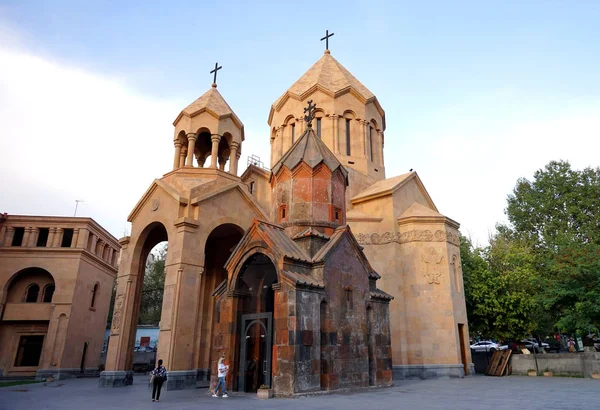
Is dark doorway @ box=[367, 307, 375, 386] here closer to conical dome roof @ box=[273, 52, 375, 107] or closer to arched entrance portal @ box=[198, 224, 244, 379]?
arched entrance portal @ box=[198, 224, 244, 379]

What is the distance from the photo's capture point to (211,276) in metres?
18.2

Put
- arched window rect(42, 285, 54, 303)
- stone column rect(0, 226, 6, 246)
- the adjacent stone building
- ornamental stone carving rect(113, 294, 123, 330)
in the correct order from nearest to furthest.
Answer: ornamental stone carving rect(113, 294, 123, 330), the adjacent stone building, stone column rect(0, 226, 6, 246), arched window rect(42, 285, 54, 303)

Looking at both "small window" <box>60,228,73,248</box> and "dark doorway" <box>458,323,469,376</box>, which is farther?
"small window" <box>60,228,73,248</box>

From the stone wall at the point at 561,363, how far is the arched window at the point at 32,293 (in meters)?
24.0

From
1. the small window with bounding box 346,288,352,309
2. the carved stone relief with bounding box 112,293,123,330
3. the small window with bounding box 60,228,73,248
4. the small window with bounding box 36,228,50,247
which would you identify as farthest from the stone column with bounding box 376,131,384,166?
the small window with bounding box 36,228,50,247

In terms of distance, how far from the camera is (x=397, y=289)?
17.0 meters

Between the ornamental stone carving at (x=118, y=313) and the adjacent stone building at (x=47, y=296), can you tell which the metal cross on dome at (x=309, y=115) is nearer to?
the ornamental stone carving at (x=118, y=313)

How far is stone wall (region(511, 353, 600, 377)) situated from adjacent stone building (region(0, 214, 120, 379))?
21.5 m

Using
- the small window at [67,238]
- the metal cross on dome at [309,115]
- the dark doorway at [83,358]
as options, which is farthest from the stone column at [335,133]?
the dark doorway at [83,358]

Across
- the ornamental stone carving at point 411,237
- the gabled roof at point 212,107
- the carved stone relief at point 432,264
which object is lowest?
the carved stone relief at point 432,264

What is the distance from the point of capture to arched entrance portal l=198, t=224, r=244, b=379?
1683 cm

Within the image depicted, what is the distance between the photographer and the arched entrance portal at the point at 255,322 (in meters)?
10.6

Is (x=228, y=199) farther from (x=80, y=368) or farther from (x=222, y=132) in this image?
(x=80, y=368)

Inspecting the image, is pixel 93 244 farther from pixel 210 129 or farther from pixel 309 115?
pixel 309 115
